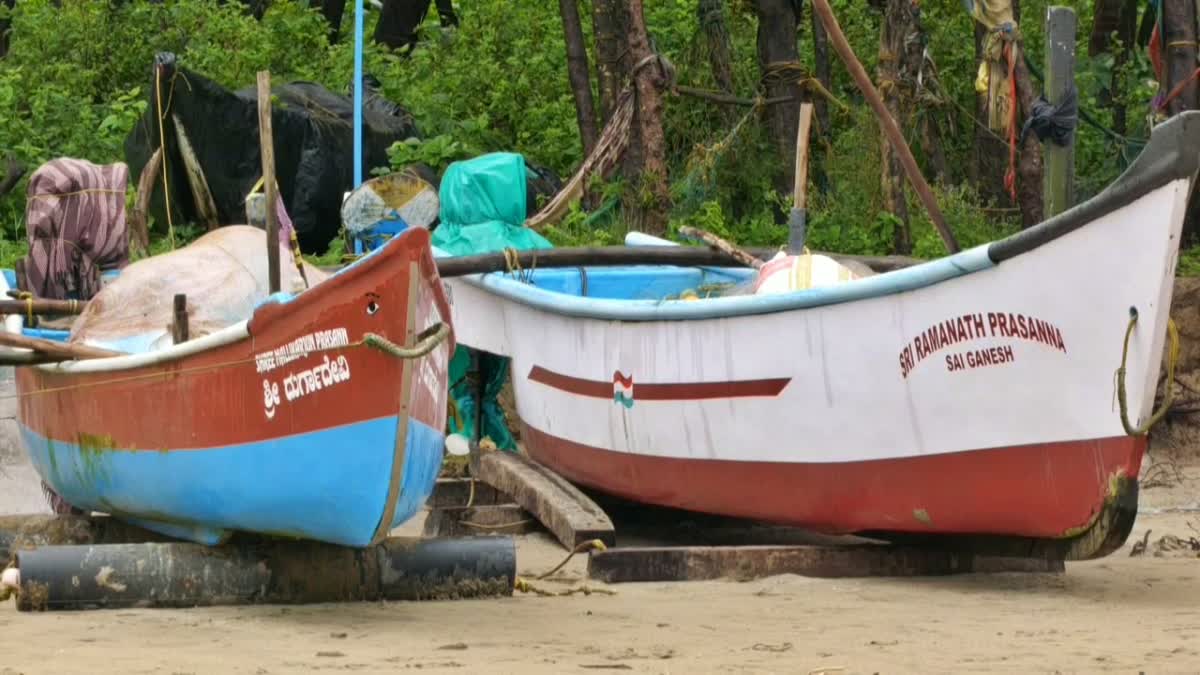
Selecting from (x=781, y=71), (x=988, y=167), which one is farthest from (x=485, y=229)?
(x=988, y=167)

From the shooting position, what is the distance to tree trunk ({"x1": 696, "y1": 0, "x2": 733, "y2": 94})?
15141 millimetres

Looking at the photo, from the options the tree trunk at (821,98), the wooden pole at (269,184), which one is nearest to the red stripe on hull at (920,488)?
the wooden pole at (269,184)

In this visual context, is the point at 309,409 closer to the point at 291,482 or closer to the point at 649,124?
the point at 291,482

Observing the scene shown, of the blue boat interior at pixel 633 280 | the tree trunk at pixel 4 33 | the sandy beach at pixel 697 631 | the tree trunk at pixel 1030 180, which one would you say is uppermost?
the tree trunk at pixel 4 33

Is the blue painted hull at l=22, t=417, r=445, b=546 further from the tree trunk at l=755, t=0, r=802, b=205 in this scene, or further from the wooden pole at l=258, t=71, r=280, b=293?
the tree trunk at l=755, t=0, r=802, b=205

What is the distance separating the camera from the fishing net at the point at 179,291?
7594 mm

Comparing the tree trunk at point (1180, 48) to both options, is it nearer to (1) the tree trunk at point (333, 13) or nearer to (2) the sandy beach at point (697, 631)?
(2) the sandy beach at point (697, 631)

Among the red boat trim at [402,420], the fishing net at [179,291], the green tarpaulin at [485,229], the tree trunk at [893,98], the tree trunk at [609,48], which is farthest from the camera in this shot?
the tree trunk at [609,48]

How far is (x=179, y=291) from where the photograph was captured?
767cm

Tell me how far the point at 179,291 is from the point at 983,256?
9.50ft

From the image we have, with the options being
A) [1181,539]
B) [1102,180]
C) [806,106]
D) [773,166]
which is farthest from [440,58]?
[1181,539]

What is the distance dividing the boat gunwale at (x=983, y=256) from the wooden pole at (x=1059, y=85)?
6.76 feet

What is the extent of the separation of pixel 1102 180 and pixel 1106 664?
28.5ft

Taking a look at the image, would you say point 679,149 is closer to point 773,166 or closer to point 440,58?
point 773,166
